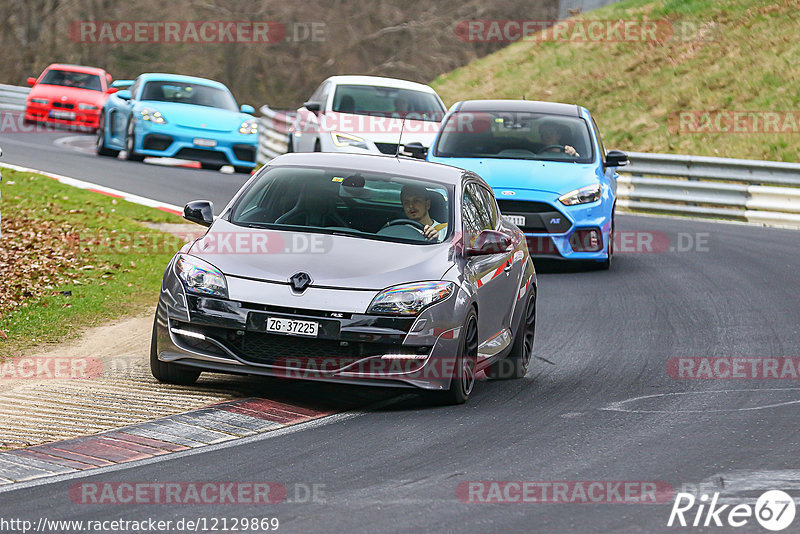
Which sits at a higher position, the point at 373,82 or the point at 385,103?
the point at 373,82

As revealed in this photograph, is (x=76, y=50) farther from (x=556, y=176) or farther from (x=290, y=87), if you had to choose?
(x=556, y=176)

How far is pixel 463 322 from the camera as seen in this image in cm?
854

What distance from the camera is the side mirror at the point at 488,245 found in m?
9.07

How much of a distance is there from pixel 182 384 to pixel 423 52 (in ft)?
148

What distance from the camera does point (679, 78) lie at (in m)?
33.5

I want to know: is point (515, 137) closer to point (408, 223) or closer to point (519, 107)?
point (519, 107)

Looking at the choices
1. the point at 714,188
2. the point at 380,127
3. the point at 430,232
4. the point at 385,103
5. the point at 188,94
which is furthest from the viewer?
the point at 188,94

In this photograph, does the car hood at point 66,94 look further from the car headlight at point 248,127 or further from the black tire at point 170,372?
the black tire at point 170,372

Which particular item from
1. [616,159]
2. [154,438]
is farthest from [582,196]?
[154,438]

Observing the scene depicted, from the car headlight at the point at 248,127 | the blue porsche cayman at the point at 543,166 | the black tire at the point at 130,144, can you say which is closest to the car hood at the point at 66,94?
the black tire at the point at 130,144

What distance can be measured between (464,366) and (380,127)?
1276cm

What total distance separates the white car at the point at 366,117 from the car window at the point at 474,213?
34.0 ft

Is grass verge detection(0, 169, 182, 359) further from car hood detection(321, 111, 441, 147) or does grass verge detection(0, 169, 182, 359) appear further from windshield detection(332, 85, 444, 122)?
windshield detection(332, 85, 444, 122)

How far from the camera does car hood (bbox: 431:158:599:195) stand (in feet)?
49.8
